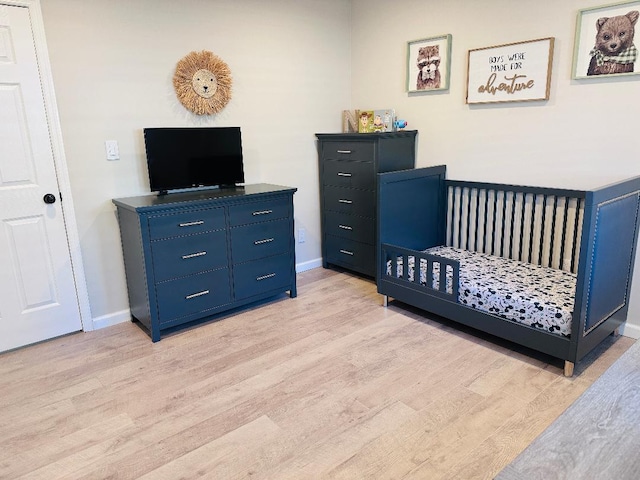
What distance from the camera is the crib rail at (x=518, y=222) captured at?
2.89 meters

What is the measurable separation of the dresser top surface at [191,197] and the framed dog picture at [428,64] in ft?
4.57

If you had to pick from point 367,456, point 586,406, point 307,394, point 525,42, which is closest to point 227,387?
point 307,394

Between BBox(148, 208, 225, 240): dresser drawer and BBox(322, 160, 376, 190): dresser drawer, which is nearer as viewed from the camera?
BBox(148, 208, 225, 240): dresser drawer

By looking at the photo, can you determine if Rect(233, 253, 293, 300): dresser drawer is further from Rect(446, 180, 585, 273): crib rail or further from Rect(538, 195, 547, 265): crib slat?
Rect(538, 195, 547, 265): crib slat

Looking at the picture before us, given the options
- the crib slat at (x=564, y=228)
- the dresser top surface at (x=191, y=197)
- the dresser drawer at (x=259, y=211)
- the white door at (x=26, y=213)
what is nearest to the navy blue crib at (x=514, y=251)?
the crib slat at (x=564, y=228)

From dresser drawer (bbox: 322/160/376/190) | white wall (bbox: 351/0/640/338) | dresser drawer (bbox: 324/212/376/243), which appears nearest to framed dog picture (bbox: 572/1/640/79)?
white wall (bbox: 351/0/640/338)

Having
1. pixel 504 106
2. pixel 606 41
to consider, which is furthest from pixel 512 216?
pixel 606 41

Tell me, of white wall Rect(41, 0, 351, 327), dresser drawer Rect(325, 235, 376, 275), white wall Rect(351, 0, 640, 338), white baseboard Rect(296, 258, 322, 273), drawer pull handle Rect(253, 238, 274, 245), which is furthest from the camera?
white baseboard Rect(296, 258, 322, 273)

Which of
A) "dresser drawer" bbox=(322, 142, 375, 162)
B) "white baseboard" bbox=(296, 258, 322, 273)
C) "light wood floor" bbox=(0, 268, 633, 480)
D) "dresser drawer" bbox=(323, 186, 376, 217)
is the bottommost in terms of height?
"light wood floor" bbox=(0, 268, 633, 480)

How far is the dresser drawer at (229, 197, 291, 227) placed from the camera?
120 inches

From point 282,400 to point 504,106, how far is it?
2.45 m

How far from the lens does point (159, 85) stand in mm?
3059

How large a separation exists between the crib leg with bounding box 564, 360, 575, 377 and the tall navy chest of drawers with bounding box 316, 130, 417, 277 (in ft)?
5.50

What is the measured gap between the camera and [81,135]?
2803 mm
